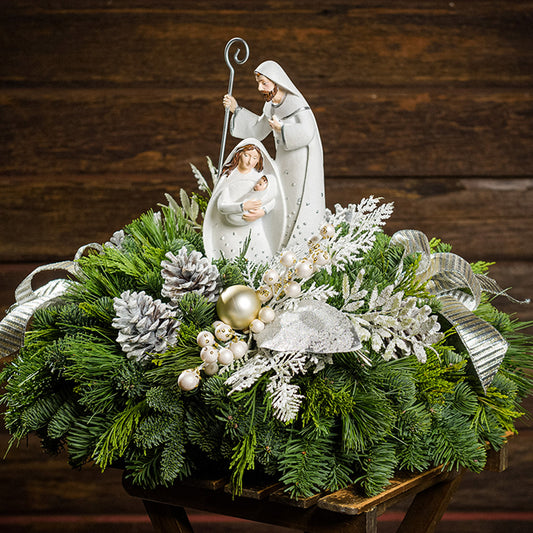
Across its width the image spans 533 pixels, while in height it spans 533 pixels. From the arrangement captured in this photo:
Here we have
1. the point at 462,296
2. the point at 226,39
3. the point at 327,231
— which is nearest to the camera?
the point at 327,231

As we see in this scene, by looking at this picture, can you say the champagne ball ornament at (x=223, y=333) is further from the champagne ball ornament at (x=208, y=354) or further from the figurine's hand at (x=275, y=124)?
the figurine's hand at (x=275, y=124)

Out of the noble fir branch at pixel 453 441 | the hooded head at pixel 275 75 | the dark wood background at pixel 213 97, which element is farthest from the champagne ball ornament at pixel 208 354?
the dark wood background at pixel 213 97

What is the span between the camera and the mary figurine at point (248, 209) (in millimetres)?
697

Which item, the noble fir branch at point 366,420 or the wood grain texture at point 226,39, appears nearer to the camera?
the noble fir branch at point 366,420

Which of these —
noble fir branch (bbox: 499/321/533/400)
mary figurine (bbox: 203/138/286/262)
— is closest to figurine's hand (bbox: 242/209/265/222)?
mary figurine (bbox: 203/138/286/262)

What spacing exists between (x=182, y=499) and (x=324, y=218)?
1.11 feet

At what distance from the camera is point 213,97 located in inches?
50.1

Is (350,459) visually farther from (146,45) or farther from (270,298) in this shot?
(146,45)

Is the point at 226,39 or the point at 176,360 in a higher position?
the point at 226,39

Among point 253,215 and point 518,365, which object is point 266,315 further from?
point 518,365

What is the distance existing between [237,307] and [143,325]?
85mm

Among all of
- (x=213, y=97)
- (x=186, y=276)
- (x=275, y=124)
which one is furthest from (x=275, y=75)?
(x=213, y=97)

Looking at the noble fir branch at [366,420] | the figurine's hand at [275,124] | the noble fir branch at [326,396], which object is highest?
the figurine's hand at [275,124]

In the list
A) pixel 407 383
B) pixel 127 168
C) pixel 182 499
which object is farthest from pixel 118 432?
pixel 127 168
